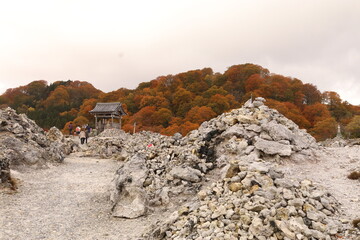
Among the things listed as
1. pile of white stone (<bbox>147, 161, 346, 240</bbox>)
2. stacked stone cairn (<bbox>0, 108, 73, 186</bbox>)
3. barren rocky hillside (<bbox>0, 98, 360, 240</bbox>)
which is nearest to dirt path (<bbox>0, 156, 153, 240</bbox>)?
barren rocky hillside (<bbox>0, 98, 360, 240</bbox>)

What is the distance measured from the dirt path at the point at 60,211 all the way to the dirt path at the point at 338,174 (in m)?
7.19

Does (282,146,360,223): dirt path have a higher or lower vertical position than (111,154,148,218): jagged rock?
higher

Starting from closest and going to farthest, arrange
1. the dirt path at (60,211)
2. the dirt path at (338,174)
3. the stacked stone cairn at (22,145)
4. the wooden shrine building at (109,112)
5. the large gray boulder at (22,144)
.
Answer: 1. the dirt path at (338,174)
2. the dirt path at (60,211)
3. the stacked stone cairn at (22,145)
4. the large gray boulder at (22,144)
5. the wooden shrine building at (109,112)

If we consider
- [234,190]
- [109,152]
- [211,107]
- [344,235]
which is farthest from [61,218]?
[211,107]

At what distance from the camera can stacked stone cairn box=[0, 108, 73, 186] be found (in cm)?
1730

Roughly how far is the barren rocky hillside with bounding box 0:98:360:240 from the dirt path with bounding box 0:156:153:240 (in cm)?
9

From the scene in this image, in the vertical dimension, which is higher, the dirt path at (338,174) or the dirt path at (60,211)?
the dirt path at (338,174)

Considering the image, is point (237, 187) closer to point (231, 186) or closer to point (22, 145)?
point (231, 186)

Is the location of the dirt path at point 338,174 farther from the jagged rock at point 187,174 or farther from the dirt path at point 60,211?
the dirt path at point 60,211

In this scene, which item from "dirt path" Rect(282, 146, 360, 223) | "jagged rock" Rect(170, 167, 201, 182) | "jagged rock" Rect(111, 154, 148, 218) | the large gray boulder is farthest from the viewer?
the large gray boulder

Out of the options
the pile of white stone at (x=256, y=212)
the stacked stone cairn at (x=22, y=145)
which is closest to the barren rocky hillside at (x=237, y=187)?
the pile of white stone at (x=256, y=212)

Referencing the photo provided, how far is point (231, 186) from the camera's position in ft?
29.0

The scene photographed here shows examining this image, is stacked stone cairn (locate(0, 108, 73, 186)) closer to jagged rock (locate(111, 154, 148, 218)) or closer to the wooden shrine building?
jagged rock (locate(111, 154, 148, 218))

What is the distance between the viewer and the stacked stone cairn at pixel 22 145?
1730 cm
